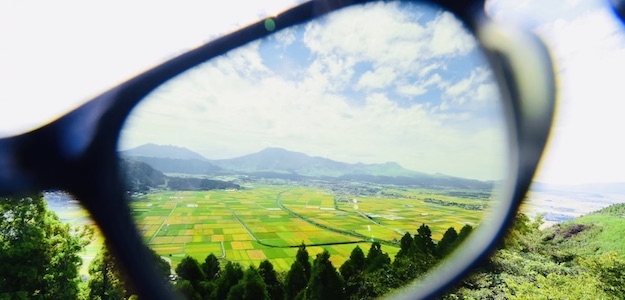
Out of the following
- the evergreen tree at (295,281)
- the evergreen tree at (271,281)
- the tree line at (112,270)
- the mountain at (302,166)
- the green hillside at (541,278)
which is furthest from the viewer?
the mountain at (302,166)

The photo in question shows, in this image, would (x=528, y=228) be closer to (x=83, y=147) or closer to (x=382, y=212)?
(x=382, y=212)

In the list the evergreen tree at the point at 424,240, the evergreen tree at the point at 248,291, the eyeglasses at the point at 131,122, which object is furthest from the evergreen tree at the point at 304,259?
the eyeglasses at the point at 131,122

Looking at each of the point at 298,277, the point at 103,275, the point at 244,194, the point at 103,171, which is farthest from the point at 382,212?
the point at 103,171

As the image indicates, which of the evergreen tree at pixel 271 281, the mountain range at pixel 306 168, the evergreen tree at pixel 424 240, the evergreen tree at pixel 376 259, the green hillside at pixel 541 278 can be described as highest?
the mountain range at pixel 306 168

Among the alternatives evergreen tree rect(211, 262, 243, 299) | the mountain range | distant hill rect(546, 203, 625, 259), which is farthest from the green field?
distant hill rect(546, 203, 625, 259)

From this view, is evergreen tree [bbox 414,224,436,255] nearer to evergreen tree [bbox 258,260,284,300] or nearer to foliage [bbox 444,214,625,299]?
foliage [bbox 444,214,625,299]

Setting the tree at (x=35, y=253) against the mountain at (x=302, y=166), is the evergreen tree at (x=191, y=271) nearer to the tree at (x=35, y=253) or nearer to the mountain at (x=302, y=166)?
the mountain at (x=302, y=166)
